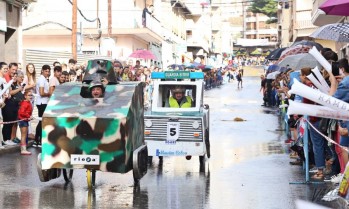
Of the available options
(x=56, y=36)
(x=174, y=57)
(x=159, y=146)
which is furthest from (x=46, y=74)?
(x=174, y=57)

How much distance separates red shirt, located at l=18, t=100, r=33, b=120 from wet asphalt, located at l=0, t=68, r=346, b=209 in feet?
2.77

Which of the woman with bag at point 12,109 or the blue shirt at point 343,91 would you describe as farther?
the woman with bag at point 12,109

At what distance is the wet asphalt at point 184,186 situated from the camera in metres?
10.1

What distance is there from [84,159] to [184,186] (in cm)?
170

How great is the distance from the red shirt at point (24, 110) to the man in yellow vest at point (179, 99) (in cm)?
362

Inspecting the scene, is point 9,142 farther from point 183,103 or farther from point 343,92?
point 343,92

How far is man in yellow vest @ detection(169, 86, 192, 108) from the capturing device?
14.6m

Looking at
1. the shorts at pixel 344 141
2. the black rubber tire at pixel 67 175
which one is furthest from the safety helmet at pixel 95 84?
the shorts at pixel 344 141

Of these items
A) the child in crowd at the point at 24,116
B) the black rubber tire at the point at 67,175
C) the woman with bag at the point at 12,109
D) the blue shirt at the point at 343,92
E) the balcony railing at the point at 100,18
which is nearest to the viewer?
the blue shirt at the point at 343,92

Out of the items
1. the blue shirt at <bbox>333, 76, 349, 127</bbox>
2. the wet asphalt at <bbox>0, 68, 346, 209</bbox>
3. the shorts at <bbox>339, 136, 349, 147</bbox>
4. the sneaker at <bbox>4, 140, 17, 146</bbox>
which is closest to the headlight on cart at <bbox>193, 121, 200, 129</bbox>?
the wet asphalt at <bbox>0, 68, 346, 209</bbox>

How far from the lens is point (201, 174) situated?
13.2m

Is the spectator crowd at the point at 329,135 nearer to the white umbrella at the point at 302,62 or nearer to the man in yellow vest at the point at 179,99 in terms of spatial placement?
the man in yellow vest at the point at 179,99

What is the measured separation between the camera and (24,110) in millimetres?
16625

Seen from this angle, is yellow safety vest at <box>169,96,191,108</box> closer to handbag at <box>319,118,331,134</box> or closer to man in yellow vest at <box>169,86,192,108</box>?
man in yellow vest at <box>169,86,192,108</box>
